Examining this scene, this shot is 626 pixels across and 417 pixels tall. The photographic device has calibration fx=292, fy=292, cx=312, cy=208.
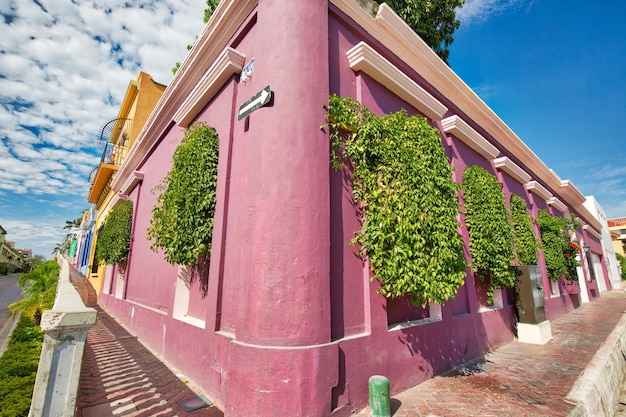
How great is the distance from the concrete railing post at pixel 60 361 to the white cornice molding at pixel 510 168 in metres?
9.09

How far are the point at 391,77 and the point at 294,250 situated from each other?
3.29 meters

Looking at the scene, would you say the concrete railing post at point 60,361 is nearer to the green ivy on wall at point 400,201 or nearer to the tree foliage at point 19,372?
the tree foliage at point 19,372

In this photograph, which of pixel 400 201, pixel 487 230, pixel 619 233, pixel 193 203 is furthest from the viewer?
pixel 619 233

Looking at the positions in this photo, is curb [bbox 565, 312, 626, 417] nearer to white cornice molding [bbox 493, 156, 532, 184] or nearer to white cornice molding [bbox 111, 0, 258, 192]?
white cornice molding [bbox 493, 156, 532, 184]

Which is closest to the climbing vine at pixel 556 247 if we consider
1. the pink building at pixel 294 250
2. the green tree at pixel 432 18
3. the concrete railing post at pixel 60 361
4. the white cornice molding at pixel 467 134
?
the white cornice molding at pixel 467 134

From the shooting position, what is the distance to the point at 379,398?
2939 mm

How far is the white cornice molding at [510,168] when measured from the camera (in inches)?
313

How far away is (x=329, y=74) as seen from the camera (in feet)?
12.6

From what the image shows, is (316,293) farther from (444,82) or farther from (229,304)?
(444,82)

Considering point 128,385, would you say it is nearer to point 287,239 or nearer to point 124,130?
point 287,239

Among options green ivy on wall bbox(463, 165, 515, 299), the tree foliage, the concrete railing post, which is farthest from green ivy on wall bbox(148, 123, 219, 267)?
green ivy on wall bbox(463, 165, 515, 299)

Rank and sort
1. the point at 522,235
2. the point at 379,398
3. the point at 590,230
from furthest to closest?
the point at 590,230, the point at 522,235, the point at 379,398

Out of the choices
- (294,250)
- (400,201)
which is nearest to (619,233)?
(400,201)

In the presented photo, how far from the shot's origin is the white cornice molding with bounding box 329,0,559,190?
469 cm
